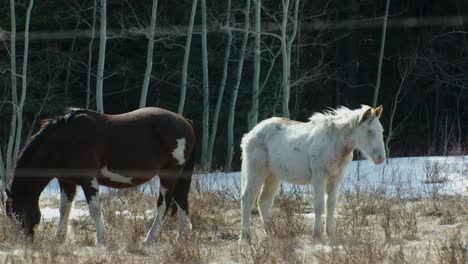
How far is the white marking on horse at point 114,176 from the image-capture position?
960cm

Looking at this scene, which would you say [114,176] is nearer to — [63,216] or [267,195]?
[63,216]

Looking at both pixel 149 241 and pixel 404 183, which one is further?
pixel 404 183

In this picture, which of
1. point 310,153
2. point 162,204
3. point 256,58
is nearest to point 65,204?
point 162,204

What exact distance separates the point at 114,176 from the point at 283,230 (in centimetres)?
223

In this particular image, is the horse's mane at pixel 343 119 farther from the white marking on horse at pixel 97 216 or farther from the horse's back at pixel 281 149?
the white marking on horse at pixel 97 216

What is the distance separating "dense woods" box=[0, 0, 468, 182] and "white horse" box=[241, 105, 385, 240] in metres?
14.1

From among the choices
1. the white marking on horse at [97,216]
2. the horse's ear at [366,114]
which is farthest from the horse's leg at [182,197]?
the horse's ear at [366,114]

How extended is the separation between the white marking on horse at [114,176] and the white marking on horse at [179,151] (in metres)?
0.63

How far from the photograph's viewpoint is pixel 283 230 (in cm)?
872

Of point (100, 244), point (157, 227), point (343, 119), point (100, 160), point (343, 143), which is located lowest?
point (100, 244)

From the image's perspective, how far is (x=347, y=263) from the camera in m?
6.82

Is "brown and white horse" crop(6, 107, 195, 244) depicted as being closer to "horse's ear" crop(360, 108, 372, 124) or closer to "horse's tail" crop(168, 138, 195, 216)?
"horse's tail" crop(168, 138, 195, 216)

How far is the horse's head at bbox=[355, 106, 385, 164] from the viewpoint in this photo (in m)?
9.21

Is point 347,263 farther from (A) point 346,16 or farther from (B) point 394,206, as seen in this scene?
(A) point 346,16
